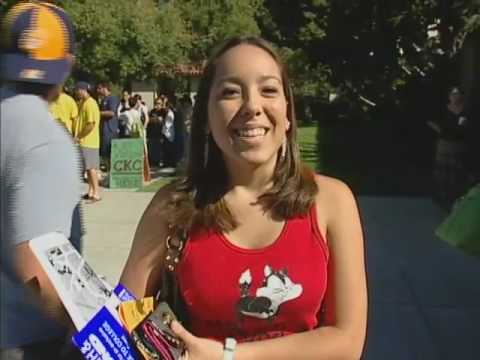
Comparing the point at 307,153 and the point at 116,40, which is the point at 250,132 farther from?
the point at 116,40

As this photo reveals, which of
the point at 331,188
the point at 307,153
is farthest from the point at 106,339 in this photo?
the point at 307,153

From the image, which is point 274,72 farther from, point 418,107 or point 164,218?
point 418,107

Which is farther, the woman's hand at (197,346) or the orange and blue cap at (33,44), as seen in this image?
the orange and blue cap at (33,44)

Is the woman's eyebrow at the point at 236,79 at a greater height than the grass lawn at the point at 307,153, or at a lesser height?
greater

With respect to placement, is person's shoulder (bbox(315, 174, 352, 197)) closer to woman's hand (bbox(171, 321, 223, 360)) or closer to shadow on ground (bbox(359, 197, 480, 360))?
woman's hand (bbox(171, 321, 223, 360))

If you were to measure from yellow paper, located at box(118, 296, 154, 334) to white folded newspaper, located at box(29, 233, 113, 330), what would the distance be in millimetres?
45

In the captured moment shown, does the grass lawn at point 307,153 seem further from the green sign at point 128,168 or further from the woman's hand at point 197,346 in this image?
the woman's hand at point 197,346

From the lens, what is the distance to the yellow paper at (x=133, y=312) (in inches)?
70.2

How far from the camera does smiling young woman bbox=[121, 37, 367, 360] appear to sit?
77.0 inches

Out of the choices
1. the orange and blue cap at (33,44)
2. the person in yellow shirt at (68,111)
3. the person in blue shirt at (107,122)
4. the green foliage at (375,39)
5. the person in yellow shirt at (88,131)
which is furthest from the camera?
the green foliage at (375,39)

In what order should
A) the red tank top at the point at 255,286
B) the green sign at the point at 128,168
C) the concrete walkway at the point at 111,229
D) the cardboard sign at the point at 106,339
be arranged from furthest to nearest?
the green sign at the point at 128,168, the concrete walkway at the point at 111,229, the red tank top at the point at 255,286, the cardboard sign at the point at 106,339

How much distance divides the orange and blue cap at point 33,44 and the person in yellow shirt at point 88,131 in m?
8.79

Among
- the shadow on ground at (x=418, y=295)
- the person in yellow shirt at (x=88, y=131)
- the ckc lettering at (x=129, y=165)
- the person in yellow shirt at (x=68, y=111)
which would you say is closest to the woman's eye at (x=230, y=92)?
the shadow on ground at (x=418, y=295)

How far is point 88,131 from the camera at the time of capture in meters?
11.0
